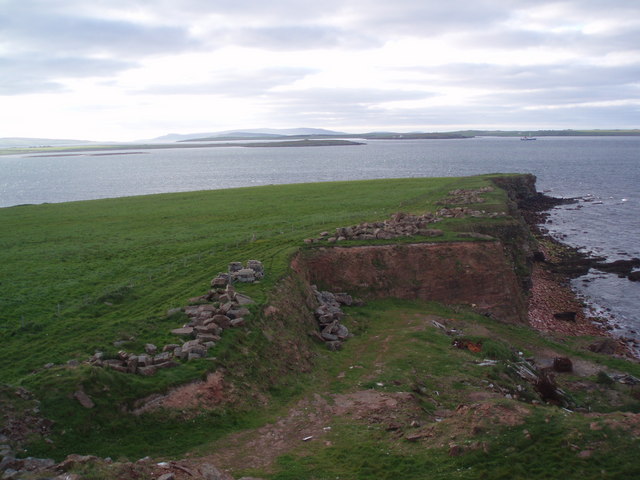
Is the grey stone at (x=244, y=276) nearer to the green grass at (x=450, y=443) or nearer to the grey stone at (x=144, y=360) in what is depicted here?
the green grass at (x=450, y=443)

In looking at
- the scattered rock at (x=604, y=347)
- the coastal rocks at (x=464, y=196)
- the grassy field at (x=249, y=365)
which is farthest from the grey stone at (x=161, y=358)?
the coastal rocks at (x=464, y=196)

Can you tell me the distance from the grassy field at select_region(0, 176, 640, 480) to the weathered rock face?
181 cm

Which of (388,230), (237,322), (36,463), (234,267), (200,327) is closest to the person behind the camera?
(36,463)

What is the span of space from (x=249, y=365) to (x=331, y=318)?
9.22 metres

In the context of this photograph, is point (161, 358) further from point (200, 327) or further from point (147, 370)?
point (200, 327)

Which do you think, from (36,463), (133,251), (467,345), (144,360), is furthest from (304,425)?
(133,251)

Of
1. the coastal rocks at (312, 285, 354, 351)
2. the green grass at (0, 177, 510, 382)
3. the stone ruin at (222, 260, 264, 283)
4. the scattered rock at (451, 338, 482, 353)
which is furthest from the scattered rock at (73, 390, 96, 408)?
the scattered rock at (451, 338, 482, 353)

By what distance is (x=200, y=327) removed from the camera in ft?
69.2

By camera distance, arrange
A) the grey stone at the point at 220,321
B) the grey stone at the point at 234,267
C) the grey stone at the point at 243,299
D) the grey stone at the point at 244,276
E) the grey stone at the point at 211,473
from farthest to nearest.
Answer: the grey stone at the point at 234,267 → the grey stone at the point at 244,276 → the grey stone at the point at 243,299 → the grey stone at the point at 220,321 → the grey stone at the point at 211,473

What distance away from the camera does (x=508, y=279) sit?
37250 mm

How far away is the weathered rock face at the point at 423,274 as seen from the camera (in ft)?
115

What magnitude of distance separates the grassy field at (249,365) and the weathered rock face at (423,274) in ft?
5.93

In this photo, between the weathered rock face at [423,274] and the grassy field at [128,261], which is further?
the weathered rock face at [423,274]

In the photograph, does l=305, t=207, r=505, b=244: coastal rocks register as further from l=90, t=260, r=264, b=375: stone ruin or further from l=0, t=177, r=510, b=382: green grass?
l=90, t=260, r=264, b=375: stone ruin
